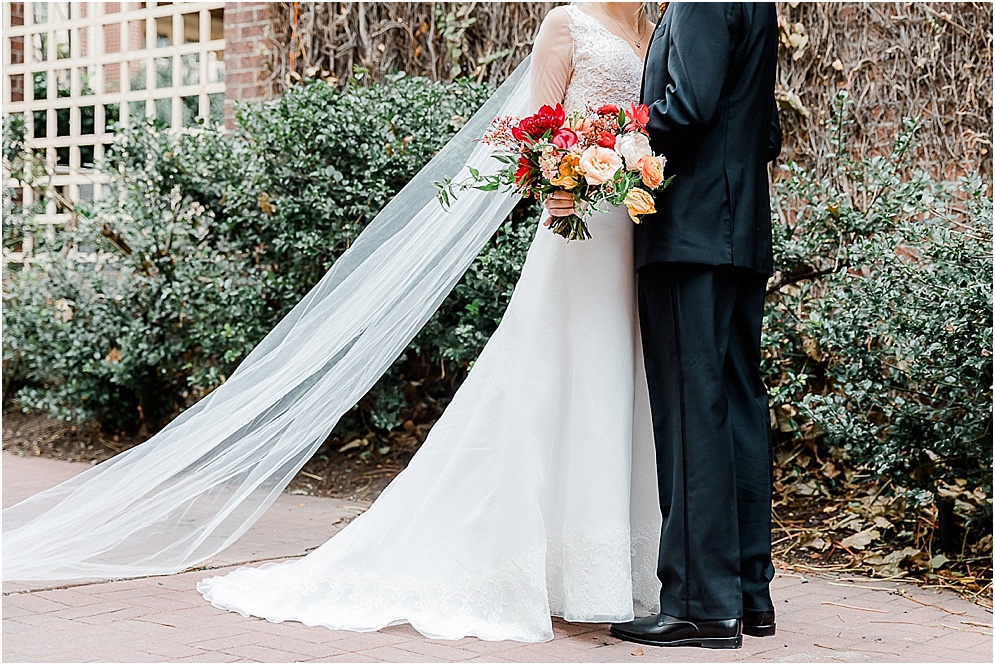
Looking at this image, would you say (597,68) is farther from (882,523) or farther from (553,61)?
(882,523)

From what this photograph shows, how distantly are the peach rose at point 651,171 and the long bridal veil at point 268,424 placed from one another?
74 centimetres

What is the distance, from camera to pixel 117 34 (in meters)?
11.6

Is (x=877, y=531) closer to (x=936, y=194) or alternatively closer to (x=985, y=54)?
(x=936, y=194)

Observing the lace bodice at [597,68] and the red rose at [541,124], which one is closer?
the red rose at [541,124]

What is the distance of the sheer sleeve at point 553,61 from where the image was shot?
3.47 metres

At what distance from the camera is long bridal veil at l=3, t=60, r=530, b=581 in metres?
3.79

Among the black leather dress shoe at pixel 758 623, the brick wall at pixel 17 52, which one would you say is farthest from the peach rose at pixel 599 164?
the brick wall at pixel 17 52

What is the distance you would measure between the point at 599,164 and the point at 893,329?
1.75m

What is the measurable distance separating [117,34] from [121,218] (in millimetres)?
5539

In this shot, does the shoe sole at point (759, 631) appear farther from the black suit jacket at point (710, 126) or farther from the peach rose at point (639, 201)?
the peach rose at point (639, 201)

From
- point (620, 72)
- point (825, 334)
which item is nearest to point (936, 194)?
point (825, 334)

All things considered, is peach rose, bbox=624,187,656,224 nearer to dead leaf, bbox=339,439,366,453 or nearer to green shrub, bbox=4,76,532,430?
green shrub, bbox=4,76,532,430

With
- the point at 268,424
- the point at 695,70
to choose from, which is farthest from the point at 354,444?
the point at 695,70

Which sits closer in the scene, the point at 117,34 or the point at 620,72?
the point at 620,72
